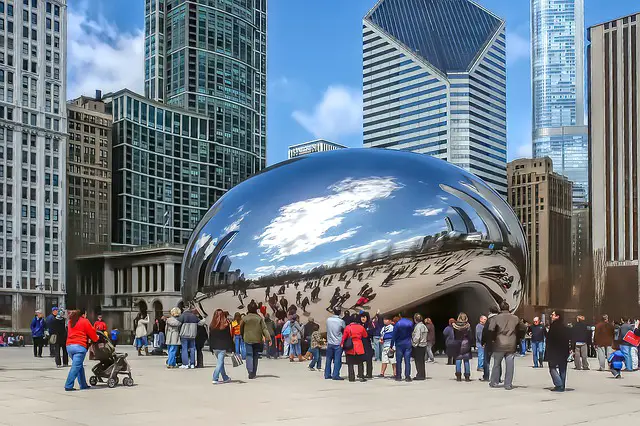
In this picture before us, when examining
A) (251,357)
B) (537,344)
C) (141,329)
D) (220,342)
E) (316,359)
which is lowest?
(537,344)

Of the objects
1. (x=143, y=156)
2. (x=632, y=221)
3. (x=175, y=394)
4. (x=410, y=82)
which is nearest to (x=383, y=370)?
(x=175, y=394)

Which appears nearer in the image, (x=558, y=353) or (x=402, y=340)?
(x=558, y=353)

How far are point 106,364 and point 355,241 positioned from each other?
10.3 meters

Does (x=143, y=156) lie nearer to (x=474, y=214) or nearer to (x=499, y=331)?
(x=474, y=214)

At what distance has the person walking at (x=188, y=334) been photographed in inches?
812

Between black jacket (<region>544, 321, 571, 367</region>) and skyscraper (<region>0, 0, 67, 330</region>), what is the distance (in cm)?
9835

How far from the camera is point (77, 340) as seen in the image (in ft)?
48.1

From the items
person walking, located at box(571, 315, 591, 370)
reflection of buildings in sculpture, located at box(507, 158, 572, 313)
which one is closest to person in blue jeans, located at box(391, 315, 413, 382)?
person walking, located at box(571, 315, 591, 370)

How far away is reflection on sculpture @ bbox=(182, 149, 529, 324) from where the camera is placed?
24.6 metres

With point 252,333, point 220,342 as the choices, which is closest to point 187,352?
point 252,333

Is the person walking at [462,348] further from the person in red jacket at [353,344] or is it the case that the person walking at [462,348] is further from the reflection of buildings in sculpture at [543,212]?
the reflection of buildings in sculpture at [543,212]

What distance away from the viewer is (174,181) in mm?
153625

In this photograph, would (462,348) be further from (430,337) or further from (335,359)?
(430,337)

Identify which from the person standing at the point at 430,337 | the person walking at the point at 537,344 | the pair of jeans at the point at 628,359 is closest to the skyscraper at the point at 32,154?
the person standing at the point at 430,337
